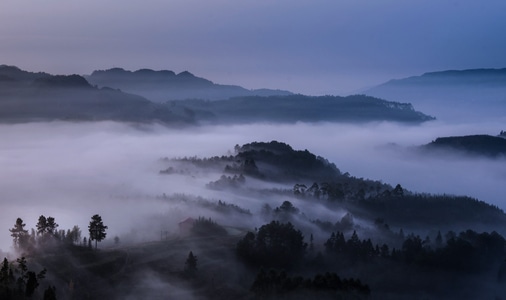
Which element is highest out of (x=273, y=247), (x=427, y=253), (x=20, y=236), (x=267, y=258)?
(x=20, y=236)

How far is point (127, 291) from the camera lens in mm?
80000

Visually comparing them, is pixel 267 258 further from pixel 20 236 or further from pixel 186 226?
pixel 20 236

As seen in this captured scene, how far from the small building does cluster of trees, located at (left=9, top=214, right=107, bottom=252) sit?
58.6ft

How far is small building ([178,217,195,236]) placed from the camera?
4297 inches

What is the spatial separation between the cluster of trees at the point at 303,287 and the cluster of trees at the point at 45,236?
84.3 feet

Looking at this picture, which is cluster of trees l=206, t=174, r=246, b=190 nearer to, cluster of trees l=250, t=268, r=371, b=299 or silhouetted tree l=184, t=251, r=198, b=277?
silhouetted tree l=184, t=251, r=198, b=277

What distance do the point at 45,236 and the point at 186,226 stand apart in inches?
1076

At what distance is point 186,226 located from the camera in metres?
112

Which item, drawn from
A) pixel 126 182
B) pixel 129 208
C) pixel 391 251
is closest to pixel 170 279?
pixel 391 251

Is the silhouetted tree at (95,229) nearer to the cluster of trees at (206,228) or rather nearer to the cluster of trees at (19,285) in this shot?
the cluster of trees at (19,285)

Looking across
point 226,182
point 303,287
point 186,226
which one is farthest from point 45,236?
point 226,182

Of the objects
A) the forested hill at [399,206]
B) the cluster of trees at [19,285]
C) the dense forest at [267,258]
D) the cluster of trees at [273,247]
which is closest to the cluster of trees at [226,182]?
the forested hill at [399,206]

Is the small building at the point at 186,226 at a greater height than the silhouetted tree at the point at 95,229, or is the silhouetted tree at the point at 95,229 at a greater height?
the silhouetted tree at the point at 95,229

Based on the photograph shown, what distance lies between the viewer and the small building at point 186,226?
109 metres
